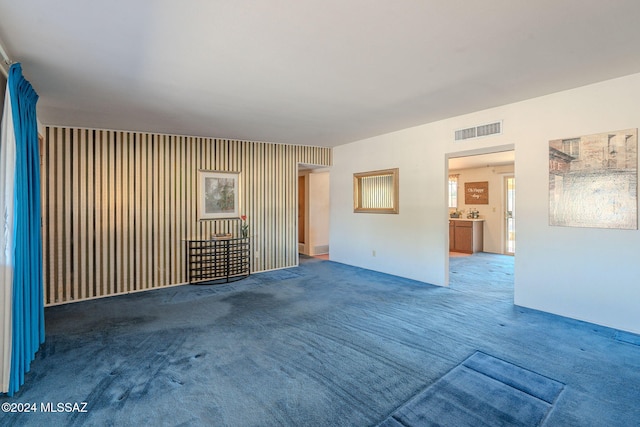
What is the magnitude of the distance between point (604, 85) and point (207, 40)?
3.94 metres

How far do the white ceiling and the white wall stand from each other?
0.29 m

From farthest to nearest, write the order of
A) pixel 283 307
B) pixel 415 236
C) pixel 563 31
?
pixel 415 236
pixel 283 307
pixel 563 31

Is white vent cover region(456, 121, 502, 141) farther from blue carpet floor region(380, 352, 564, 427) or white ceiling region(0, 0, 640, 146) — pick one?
blue carpet floor region(380, 352, 564, 427)

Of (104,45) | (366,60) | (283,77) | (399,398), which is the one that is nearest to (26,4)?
(104,45)

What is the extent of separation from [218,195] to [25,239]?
323 centimetres

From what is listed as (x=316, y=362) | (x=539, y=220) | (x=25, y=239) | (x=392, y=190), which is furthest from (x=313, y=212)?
(x=25, y=239)

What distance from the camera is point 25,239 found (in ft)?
8.48

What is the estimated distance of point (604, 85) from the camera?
3297 mm

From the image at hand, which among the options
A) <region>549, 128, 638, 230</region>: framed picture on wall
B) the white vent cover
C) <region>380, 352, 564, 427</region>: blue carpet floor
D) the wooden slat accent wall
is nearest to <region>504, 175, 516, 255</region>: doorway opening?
the white vent cover

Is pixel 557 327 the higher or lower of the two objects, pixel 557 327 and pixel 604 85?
the lower

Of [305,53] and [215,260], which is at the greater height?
[305,53]

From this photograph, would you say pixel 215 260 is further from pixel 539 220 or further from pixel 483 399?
pixel 539 220

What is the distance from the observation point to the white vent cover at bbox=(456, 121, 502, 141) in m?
4.20

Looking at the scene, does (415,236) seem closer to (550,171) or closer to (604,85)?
(550,171)
